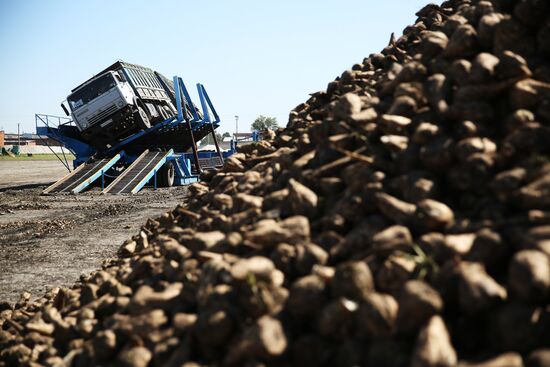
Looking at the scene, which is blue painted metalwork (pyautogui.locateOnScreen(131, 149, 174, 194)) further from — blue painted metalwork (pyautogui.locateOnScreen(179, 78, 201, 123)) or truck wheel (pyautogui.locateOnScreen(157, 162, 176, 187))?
blue painted metalwork (pyautogui.locateOnScreen(179, 78, 201, 123))

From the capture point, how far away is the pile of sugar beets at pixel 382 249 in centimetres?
171

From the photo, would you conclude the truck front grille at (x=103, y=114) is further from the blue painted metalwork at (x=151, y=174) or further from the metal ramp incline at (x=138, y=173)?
the blue painted metalwork at (x=151, y=174)

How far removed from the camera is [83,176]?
46.5ft

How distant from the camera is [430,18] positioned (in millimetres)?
4449

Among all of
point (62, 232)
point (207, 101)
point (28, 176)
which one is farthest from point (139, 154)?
point (28, 176)

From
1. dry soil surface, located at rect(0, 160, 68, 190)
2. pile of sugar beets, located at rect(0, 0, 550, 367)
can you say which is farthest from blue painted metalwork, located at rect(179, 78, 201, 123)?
pile of sugar beets, located at rect(0, 0, 550, 367)

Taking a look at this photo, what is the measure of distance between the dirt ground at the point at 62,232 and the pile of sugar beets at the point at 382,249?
93.5 inches

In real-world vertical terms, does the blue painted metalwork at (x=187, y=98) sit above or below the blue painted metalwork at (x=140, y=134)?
above

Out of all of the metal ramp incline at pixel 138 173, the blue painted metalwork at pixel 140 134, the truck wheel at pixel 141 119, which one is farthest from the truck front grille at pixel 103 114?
the metal ramp incline at pixel 138 173

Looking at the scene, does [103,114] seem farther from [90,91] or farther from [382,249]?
[382,249]

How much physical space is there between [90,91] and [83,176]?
104 inches

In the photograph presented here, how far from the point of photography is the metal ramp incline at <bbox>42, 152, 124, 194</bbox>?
13.6 metres

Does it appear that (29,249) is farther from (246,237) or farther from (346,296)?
(346,296)

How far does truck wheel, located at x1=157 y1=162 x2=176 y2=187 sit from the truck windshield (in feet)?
9.69
